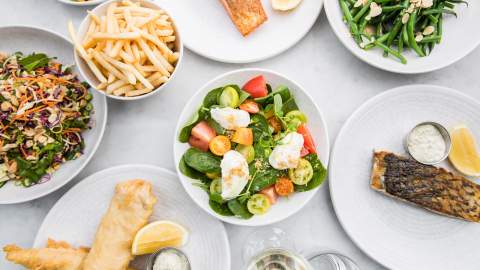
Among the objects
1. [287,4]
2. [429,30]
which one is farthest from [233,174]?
[429,30]

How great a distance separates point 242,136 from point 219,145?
132mm

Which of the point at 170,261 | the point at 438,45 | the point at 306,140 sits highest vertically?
the point at 438,45

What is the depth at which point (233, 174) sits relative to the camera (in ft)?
6.85

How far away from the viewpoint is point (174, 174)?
2.32 m

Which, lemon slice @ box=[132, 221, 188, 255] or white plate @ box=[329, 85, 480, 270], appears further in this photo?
white plate @ box=[329, 85, 480, 270]

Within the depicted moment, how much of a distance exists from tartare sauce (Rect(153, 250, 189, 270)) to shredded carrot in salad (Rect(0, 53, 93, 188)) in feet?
2.47

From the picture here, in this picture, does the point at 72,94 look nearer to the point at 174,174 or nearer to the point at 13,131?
the point at 13,131

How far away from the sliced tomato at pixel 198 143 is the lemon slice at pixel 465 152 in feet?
4.76

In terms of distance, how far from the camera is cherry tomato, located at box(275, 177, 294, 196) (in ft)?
7.25

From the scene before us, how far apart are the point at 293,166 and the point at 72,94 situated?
4.30ft

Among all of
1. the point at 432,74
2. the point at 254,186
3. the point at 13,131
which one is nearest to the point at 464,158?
the point at 432,74

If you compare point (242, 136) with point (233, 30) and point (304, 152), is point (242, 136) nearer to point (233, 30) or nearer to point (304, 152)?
point (304, 152)

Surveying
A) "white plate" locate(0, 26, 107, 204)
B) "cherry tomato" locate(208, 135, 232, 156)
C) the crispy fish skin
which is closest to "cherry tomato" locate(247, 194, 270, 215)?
"cherry tomato" locate(208, 135, 232, 156)

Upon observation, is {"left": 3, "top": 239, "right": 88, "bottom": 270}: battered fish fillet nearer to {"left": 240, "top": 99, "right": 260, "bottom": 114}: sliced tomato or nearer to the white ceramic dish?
{"left": 240, "top": 99, "right": 260, "bottom": 114}: sliced tomato
